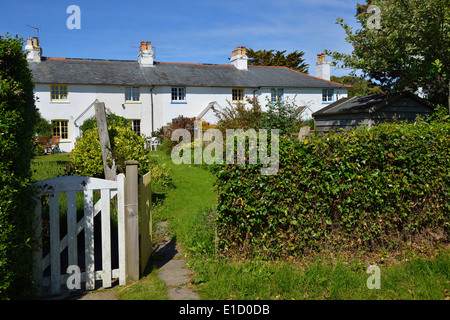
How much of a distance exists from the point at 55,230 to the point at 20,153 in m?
1.04

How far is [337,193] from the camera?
527 centimetres

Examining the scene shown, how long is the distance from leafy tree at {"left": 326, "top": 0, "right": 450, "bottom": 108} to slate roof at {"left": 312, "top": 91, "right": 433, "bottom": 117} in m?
0.68

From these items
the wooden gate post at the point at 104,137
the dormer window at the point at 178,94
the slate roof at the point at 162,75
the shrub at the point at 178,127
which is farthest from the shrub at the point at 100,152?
the dormer window at the point at 178,94

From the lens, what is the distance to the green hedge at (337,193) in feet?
16.6

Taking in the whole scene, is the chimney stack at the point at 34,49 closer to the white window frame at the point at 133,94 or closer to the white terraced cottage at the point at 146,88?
the white terraced cottage at the point at 146,88

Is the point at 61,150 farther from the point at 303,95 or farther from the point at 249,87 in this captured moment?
the point at 303,95

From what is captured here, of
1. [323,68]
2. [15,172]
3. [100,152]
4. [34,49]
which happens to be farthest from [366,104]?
[323,68]

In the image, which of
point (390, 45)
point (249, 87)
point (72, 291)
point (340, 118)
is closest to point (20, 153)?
point (72, 291)

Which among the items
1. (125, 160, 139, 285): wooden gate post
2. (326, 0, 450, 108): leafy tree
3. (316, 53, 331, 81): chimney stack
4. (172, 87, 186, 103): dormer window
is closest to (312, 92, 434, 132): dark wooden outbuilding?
(326, 0, 450, 108): leafy tree

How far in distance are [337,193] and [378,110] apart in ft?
23.9

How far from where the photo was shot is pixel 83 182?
4.46 m

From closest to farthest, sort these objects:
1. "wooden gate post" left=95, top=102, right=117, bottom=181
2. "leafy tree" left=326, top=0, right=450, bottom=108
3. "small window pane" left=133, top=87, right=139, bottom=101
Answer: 1. "wooden gate post" left=95, top=102, right=117, bottom=181
2. "leafy tree" left=326, top=0, right=450, bottom=108
3. "small window pane" left=133, top=87, right=139, bottom=101

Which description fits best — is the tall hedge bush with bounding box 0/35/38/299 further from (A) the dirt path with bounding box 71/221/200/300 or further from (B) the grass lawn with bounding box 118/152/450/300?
(B) the grass lawn with bounding box 118/152/450/300

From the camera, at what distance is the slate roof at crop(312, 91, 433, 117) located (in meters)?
11.5
